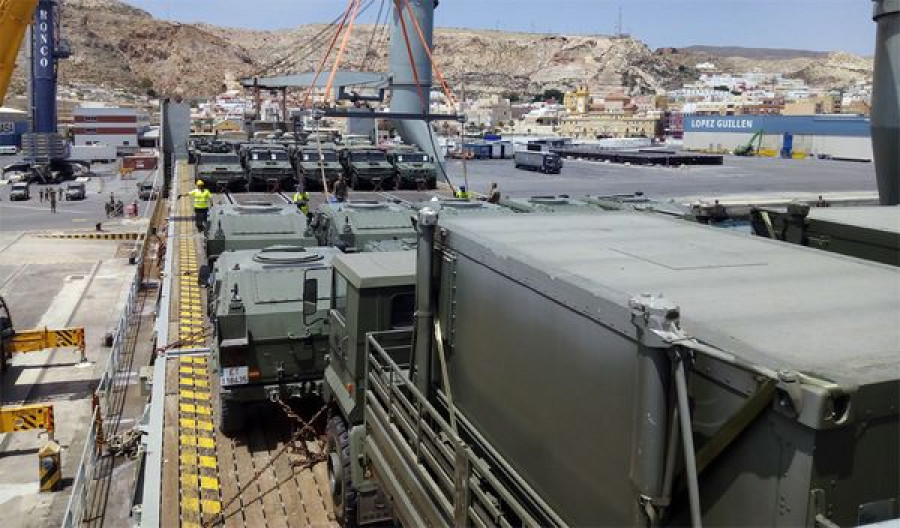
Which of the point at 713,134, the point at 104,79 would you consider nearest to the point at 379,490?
the point at 713,134

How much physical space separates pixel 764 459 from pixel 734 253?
2241mm

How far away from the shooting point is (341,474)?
7930mm

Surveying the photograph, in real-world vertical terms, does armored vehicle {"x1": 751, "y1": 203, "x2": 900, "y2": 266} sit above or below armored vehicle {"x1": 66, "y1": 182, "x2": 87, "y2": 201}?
above

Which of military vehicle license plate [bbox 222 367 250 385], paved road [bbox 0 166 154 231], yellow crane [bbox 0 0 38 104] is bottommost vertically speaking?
paved road [bbox 0 166 154 231]

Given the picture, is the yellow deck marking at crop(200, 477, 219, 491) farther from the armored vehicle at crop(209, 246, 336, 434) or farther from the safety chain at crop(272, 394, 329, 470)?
the armored vehicle at crop(209, 246, 336, 434)

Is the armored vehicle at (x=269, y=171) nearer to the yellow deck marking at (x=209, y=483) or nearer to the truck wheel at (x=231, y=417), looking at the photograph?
the truck wheel at (x=231, y=417)

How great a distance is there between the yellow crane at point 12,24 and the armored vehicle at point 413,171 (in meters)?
13.8

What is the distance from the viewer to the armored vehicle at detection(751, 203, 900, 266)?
5.99 meters

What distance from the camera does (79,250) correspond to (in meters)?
37.2

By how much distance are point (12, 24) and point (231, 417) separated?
17552mm

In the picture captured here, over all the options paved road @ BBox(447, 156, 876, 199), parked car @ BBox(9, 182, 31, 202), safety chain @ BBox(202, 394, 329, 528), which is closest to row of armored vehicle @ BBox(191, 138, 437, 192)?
paved road @ BBox(447, 156, 876, 199)

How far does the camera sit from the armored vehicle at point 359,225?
16844 mm

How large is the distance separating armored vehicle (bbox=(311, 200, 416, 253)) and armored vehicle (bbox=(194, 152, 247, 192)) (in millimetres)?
10200

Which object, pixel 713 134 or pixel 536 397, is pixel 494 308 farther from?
pixel 713 134
